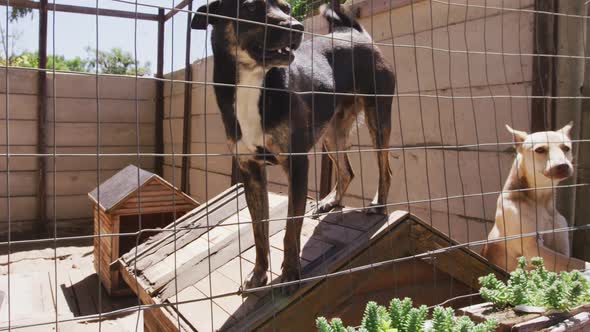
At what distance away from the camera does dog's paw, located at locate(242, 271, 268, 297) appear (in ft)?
8.00

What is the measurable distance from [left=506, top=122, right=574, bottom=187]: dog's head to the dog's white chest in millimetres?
1501

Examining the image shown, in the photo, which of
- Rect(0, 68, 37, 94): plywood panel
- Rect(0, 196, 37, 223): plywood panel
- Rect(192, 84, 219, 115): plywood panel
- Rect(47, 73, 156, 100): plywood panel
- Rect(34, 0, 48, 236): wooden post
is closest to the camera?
Rect(192, 84, 219, 115): plywood panel

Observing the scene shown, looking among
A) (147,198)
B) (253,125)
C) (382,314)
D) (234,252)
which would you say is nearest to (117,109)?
(147,198)

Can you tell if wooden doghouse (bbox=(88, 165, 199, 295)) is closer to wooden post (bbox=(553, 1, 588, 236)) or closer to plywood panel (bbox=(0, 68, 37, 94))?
wooden post (bbox=(553, 1, 588, 236))

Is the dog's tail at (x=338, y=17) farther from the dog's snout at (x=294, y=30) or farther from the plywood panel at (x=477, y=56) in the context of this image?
the dog's snout at (x=294, y=30)

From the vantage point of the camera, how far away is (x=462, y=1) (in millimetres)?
3814

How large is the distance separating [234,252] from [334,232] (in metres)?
0.61

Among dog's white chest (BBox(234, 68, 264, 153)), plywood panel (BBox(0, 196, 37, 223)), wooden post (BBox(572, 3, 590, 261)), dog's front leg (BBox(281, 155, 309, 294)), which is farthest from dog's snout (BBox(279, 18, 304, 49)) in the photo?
plywood panel (BBox(0, 196, 37, 223))

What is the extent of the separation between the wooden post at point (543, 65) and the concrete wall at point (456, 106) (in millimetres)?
71

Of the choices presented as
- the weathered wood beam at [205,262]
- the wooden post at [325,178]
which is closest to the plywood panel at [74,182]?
the wooden post at [325,178]

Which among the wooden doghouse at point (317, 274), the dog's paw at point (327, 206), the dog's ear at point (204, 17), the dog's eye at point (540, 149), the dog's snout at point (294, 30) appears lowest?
the wooden doghouse at point (317, 274)

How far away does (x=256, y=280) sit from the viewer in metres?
2.45

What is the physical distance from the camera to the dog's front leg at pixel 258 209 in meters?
2.44

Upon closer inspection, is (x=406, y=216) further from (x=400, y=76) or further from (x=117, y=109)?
(x=117, y=109)
